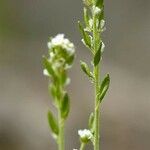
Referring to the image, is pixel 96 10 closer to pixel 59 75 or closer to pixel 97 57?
pixel 97 57

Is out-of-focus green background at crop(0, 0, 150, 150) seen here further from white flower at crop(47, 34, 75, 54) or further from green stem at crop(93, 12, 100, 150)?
white flower at crop(47, 34, 75, 54)

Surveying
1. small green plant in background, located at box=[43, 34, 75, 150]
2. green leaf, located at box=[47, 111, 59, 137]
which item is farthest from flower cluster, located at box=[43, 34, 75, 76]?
green leaf, located at box=[47, 111, 59, 137]

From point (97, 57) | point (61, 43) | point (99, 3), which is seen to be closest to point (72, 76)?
point (99, 3)

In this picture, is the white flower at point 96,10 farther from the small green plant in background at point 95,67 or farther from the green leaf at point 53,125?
the green leaf at point 53,125

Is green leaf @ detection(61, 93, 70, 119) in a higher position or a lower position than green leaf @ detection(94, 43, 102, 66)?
lower

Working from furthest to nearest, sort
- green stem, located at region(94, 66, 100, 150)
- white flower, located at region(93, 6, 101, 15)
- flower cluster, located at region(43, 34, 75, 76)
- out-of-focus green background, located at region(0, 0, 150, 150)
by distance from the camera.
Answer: out-of-focus green background, located at region(0, 0, 150, 150)
white flower, located at region(93, 6, 101, 15)
green stem, located at region(94, 66, 100, 150)
flower cluster, located at region(43, 34, 75, 76)

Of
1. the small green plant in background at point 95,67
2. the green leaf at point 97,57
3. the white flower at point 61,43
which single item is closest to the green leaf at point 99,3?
the small green plant in background at point 95,67

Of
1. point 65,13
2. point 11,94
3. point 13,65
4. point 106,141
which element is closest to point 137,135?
point 106,141

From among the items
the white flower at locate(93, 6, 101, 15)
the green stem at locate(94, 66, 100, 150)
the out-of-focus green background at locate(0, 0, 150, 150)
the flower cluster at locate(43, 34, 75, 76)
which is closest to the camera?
the flower cluster at locate(43, 34, 75, 76)
